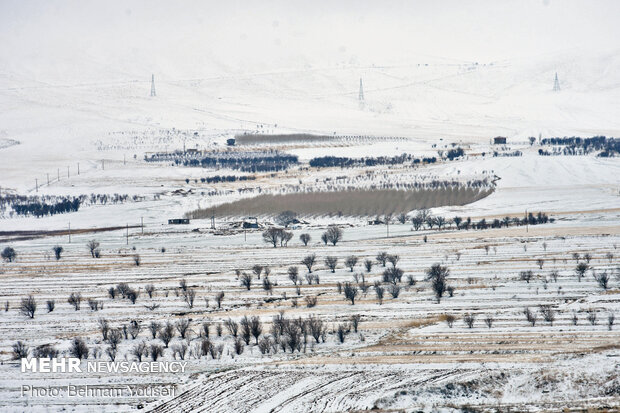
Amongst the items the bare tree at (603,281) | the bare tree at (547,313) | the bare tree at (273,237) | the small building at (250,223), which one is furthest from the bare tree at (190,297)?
the small building at (250,223)

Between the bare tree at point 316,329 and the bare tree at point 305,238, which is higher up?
the bare tree at point 305,238

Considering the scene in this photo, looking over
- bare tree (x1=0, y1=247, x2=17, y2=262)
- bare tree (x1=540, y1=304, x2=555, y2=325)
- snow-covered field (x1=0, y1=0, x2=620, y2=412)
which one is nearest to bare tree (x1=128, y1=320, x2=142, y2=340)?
snow-covered field (x1=0, y1=0, x2=620, y2=412)

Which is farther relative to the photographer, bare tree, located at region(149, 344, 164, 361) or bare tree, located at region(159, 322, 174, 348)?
bare tree, located at region(159, 322, 174, 348)

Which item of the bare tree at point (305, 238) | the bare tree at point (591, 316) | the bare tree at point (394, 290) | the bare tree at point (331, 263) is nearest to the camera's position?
the bare tree at point (591, 316)

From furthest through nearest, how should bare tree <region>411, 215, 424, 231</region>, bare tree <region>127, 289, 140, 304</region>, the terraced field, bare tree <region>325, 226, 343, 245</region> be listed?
bare tree <region>411, 215, 424, 231</region>, bare tree <region>325, 226, 343, 245</region>, bare tree <region>127, 289, 140, 304</region>, the terraced field

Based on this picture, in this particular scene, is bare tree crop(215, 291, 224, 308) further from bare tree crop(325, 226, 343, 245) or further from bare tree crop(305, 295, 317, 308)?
bare tree crop(325, 226, 343, 245)

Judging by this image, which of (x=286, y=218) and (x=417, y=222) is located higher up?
(x=286, y=218)

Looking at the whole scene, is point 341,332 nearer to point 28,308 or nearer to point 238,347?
point 238,347

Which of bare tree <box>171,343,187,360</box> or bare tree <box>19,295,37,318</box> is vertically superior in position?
bare tree <box>19,295,37,318</box>

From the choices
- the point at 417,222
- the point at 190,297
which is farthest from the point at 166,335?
the point at 417,222

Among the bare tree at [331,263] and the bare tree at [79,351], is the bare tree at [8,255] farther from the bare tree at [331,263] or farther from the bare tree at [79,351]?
the bare tree at [79,351]
